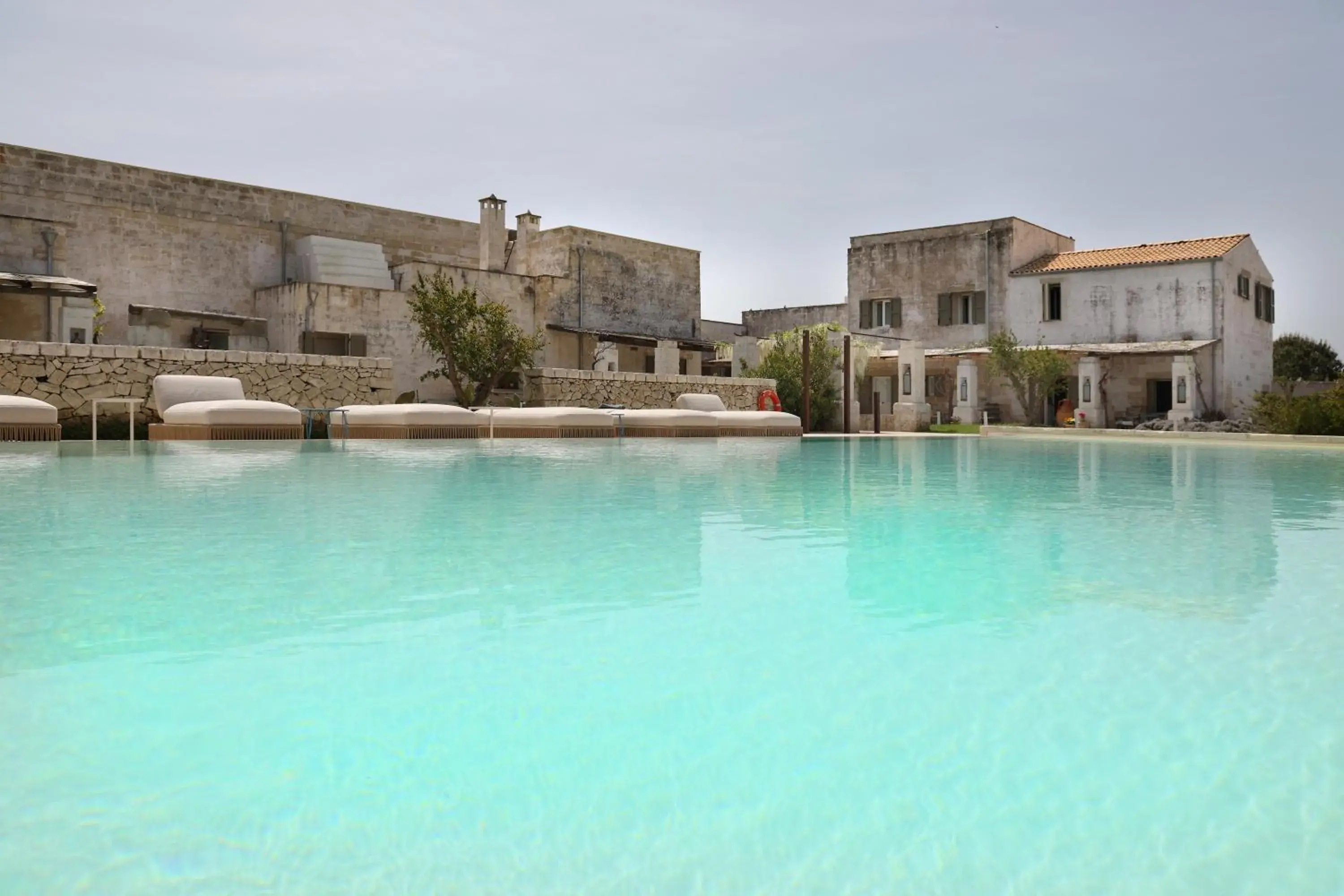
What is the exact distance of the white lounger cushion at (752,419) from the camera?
62.3 feet

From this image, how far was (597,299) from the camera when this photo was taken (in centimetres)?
3319

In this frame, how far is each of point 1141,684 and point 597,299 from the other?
31.2m

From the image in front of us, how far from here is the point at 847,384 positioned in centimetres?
2355

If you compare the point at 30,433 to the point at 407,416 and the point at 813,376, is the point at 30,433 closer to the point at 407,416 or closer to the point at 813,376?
the point at 407,416

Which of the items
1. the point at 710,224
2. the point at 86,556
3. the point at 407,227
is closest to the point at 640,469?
the point at 86,556

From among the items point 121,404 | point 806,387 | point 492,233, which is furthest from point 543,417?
point 492,233

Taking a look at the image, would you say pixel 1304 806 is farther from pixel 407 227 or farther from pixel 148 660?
pixel 407 227

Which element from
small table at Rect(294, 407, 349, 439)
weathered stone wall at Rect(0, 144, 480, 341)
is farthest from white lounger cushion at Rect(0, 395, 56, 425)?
weathered stone wall at Rect(0, 144, 480, 341)

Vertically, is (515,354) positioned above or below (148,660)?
above

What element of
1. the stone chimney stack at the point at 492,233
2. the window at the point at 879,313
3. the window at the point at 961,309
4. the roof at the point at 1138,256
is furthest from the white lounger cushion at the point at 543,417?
the window at the point at 879,313

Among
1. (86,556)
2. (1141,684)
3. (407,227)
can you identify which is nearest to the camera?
(1141,684)

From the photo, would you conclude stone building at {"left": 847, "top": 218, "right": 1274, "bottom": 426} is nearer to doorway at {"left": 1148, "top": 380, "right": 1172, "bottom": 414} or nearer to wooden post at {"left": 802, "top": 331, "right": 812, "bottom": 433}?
doorway at {"left": 1148, "top": 380, "right": 1172, "bottom": 414}

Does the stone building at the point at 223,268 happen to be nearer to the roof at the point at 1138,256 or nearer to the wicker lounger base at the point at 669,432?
the wicker lounger base at the point at 669,432

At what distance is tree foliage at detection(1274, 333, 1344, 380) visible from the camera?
48.8 metres
